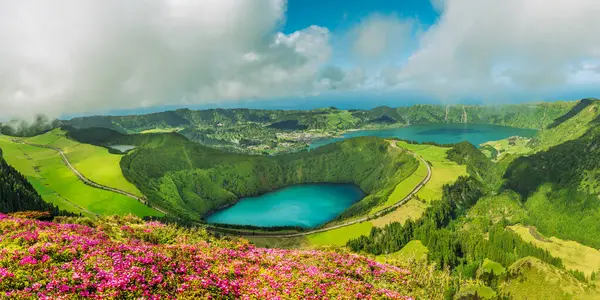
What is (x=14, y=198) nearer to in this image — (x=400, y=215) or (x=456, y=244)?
(x=400, y=215)

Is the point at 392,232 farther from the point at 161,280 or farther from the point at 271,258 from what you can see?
the point at 161,280

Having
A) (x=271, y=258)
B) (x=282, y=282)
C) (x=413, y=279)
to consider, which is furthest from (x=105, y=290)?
(x=413, y=279)

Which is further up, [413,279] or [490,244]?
[413,279]

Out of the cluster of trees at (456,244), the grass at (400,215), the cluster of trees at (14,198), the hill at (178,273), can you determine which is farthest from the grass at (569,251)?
the cluster of trees at (14,198)


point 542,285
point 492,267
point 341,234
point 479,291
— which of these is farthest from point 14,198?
point 542,285

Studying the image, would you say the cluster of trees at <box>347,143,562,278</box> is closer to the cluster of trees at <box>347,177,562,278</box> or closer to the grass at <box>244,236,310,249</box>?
the cluster of trees at <box>347,177,562,278</box>

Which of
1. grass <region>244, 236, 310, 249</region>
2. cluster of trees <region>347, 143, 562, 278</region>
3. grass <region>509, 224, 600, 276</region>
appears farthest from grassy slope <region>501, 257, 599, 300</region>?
grass <region>244, 236, 310, 249</region>
